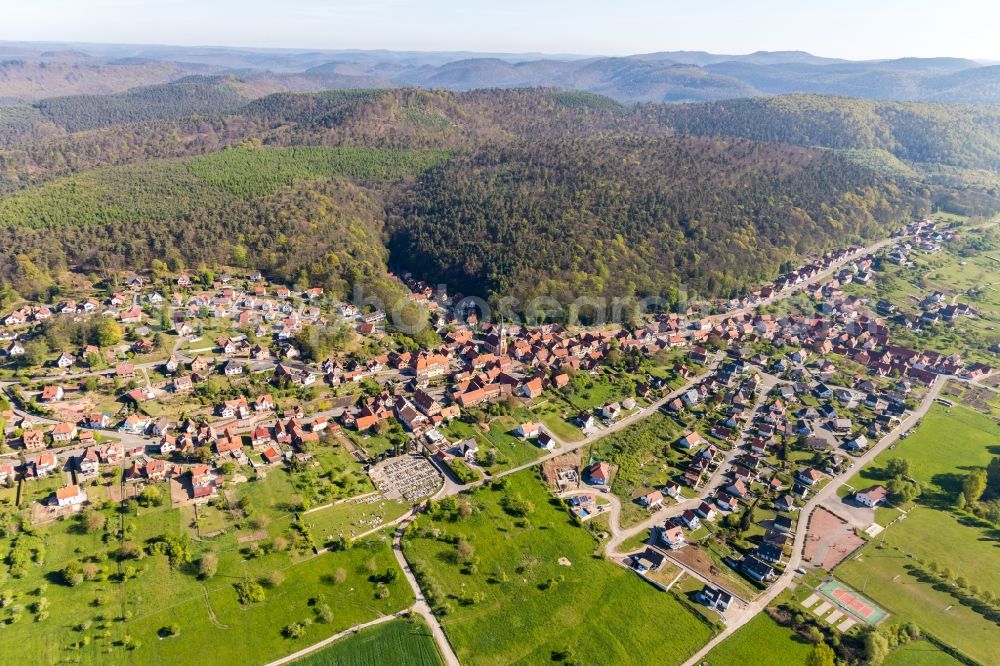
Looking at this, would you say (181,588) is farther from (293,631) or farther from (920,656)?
(920,656)

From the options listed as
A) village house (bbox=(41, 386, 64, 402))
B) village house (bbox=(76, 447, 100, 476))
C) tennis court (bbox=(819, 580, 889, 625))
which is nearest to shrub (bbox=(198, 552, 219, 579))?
village house (bbox=(76, 447, 100, 476))

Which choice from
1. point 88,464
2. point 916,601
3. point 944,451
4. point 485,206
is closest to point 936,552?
point 916,601

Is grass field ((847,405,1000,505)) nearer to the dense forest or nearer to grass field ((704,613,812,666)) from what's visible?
grass field ((704,613,812,666))

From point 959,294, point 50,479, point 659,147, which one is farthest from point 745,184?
point 50,479

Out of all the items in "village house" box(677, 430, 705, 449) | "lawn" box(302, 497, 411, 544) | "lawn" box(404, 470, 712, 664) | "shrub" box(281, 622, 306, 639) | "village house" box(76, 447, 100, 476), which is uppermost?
"village house" box(76, 447, 100, 476)

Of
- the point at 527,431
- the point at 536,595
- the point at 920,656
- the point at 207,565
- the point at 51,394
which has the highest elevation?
the point at 51,394
